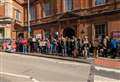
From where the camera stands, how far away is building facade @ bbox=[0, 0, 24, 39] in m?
51.5

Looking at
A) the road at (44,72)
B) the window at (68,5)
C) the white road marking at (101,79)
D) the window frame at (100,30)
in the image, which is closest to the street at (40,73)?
the road at (44,72)

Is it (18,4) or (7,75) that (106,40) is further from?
(18,4)

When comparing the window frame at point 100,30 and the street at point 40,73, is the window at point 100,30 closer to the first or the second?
the window frame at point 100,30

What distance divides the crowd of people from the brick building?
18.1 feet

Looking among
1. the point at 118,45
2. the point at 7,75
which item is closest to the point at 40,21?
A: the point at 118,45

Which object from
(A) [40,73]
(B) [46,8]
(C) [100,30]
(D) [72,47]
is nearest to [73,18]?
(C) [100,30]

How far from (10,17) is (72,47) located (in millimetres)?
23689

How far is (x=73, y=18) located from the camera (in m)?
42.3

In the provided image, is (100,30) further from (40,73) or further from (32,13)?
(40,73)

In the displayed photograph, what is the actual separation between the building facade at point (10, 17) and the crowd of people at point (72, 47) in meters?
12.8

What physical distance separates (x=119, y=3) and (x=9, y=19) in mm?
20753

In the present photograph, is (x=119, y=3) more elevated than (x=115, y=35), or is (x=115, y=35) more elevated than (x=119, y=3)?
(x=119, y=3)

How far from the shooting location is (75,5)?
1686 inches

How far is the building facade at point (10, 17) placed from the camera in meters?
51.5
